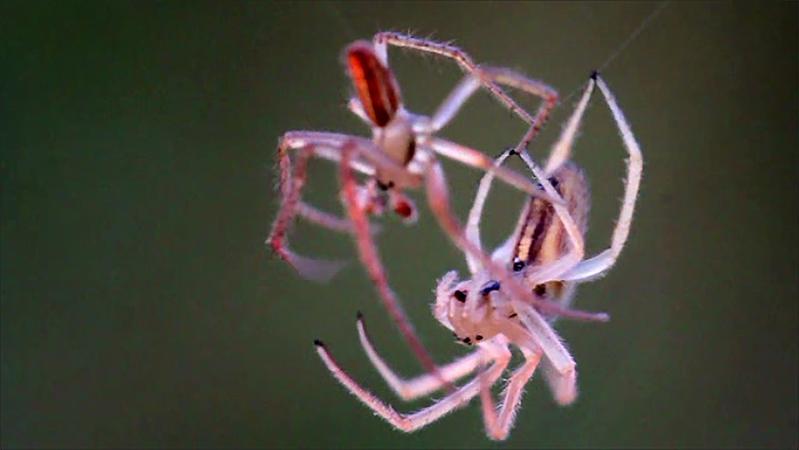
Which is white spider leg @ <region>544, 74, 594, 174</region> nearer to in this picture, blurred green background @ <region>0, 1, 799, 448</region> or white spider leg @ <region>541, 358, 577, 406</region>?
white spider leg @ <region>541, 358, 577, 406</region>

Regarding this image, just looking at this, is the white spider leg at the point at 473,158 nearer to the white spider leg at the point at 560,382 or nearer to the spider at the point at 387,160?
the spider at the point at 387,160

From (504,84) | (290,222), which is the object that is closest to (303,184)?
(290,222)

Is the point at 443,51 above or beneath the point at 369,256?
above

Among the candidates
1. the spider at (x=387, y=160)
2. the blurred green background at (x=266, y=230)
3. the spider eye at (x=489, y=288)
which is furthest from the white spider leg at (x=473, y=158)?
the blurred green background at (x=266, y=230)

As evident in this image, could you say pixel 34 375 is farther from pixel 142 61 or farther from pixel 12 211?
pixel 142 61

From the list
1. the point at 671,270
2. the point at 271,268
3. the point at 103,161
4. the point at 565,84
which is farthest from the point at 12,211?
the point at 671,270

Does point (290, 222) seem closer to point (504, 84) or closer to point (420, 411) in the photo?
point (504, 84)

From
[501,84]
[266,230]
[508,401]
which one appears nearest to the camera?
[501,84]
